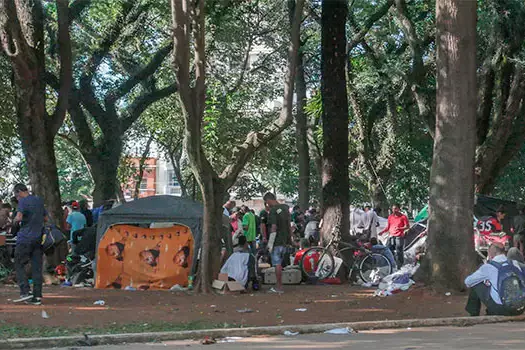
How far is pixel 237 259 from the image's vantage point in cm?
1627

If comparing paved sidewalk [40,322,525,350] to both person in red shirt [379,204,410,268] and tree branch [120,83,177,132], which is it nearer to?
person in red shirt [379,204,410,268]

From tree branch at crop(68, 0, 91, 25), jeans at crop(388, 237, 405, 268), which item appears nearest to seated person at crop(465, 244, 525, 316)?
jeans at crop(388, 237, 405, 268)

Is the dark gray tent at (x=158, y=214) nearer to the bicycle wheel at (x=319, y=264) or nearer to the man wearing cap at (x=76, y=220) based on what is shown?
the bicycle wheel at (x=319, y=264)

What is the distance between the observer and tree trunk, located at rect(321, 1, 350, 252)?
65.3 feet

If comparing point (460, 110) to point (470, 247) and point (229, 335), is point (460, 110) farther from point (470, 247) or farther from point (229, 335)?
point (229, 335)

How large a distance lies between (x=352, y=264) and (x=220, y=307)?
20.1ft

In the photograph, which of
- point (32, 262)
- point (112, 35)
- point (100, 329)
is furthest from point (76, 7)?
point (100, 329)

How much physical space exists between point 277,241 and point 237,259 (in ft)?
7.49

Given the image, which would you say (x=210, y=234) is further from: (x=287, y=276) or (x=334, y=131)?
(x=334, y=131)

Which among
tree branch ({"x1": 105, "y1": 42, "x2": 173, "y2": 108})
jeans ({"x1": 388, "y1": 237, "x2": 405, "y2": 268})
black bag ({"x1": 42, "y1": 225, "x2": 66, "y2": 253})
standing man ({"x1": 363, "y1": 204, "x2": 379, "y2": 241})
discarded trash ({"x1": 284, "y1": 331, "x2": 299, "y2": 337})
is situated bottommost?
A: discarded trash ({"x1": 284, "y1": 331, "x2": 299, "y2": 337})

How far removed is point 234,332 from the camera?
34.3 feet

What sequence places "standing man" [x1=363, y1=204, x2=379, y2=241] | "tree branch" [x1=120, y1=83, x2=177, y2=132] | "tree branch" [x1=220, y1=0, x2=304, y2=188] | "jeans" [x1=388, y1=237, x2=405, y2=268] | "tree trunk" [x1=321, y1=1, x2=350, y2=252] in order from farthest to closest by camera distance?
"tree branch" [x1=120, y1=83, x2=177, y2=132], "standing man" [x1=363, y1=204, x2=379, y2=241], "jeans" [x1=388, y1=237, x2=405, y2=268], "tree trunk" [x1=321, y1=1, x2=350, y2=252], "tree branch" [x1=220, y1=0, x2=304, y2=188]

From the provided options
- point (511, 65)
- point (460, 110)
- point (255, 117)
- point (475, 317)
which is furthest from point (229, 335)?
point (255, 117)

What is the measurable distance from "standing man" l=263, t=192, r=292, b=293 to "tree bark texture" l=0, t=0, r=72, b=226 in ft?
14.8
